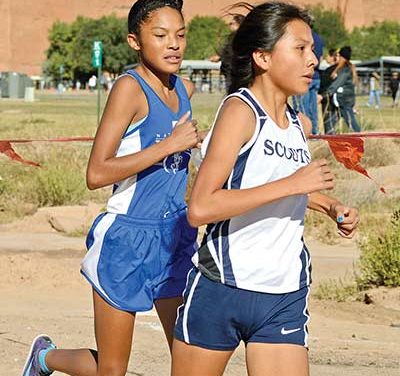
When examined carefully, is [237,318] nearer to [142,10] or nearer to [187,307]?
[187,307]

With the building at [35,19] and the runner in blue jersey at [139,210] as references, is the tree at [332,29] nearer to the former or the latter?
the building at [35,19]

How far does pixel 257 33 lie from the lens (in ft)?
12.8

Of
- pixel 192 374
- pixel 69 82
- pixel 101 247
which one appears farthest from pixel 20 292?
pixel 69 82

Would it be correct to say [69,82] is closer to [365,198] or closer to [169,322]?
[365,198]

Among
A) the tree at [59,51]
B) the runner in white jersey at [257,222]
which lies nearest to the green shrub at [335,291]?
the runner in white jersey at [257,222]

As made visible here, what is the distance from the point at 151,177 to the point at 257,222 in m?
0.90

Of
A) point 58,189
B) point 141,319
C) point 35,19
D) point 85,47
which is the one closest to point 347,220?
point 141,319

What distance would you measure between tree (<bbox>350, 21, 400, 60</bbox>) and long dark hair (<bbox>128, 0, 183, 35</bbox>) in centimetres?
9003

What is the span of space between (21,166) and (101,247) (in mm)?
10313

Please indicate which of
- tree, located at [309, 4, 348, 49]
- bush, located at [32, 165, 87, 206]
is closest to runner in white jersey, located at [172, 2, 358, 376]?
bush, located at [32, 165, 87, 206]

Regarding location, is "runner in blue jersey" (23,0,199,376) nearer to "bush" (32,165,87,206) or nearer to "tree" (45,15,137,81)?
"bush" (32,165,87,206)

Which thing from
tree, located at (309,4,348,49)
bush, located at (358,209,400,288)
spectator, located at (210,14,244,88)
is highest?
tree, located at (309,4,348,49)

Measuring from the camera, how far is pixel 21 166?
14.7 meters

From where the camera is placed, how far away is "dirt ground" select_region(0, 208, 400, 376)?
6.29 meters
